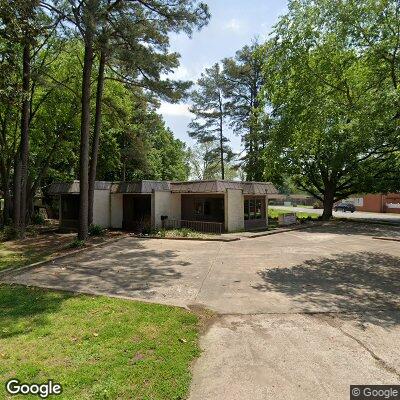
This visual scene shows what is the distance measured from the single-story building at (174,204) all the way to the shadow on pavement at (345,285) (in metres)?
10.4

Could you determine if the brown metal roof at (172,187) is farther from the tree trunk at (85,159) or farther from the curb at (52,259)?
the tree trunk at (85,159)

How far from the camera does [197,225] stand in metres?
22.9

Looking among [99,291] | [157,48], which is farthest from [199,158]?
[99,291]

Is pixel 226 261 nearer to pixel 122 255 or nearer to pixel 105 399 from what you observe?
pixel 122 255

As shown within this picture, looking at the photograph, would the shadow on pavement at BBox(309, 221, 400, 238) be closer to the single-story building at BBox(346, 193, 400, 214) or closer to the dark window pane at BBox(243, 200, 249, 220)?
the dark window pane at BBox(243, 200, 249, 220)

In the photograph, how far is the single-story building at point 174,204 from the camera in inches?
886

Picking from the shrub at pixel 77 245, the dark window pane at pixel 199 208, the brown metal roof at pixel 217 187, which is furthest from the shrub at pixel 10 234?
the dark window pane at pixel 199 208

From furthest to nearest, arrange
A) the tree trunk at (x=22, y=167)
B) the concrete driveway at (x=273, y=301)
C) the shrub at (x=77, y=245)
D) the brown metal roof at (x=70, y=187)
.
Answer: the brown metal roof at (x=70, y=187)
the tree trunk at (x=22, y=167)
the shrub at (x=77, y=245)
the concrete driveway at (x=273, y=301)

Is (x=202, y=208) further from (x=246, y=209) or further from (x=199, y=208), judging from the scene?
(x=246, y=209)

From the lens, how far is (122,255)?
13.6 meters

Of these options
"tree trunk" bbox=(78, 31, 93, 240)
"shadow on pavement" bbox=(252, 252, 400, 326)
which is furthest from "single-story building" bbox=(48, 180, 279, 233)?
"shadow on pavement" bbox=(252, 252, 400, 326)

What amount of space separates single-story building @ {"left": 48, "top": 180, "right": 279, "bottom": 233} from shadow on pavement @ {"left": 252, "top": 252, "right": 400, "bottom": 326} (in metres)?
10.4

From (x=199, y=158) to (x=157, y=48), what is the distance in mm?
45161

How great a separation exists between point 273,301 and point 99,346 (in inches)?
165
